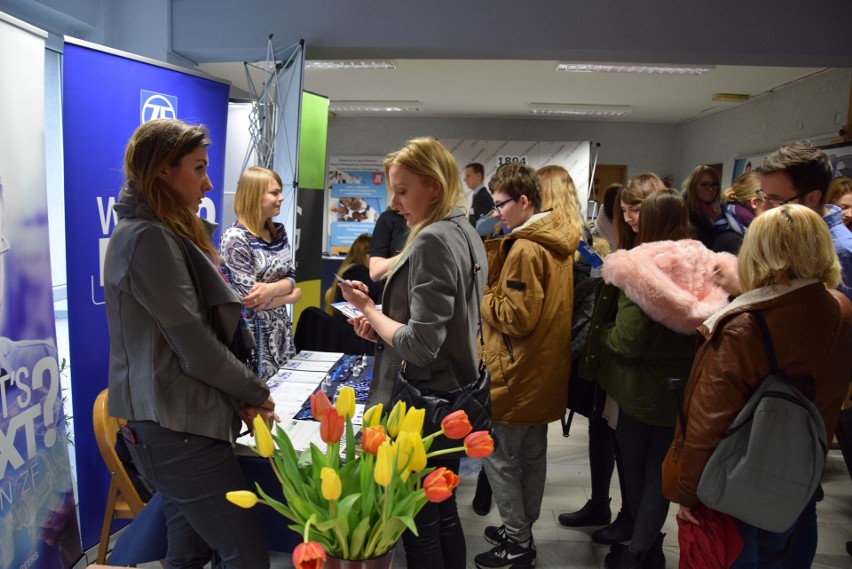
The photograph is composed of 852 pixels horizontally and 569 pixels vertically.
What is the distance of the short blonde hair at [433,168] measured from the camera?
4.57ft

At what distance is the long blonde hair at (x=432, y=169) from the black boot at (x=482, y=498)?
5.16 ft

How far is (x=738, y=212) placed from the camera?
262 cm

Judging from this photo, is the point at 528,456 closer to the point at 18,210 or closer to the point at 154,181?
the point at 154,181

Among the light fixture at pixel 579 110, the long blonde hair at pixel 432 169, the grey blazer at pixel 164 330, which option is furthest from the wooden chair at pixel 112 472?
the light fixture at pixel 579 110

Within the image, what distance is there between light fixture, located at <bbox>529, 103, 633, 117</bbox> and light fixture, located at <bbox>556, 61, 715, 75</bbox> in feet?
6.28

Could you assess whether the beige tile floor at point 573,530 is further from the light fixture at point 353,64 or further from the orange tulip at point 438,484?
the light fixture at point 353,64

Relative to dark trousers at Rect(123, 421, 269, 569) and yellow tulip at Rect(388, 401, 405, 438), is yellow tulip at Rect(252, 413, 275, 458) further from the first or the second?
dark trousers at Rect(123, 421, 269, 569)

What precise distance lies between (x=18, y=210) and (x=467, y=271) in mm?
1339

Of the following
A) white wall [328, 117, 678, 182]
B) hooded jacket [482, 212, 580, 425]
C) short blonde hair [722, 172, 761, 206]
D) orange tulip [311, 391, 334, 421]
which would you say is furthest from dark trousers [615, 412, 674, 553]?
white wall [328, 117, 678, 182]

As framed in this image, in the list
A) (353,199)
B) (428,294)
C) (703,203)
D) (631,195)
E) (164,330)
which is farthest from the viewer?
(353,199)

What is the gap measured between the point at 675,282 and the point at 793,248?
47 cm

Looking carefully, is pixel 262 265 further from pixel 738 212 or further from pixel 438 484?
pixel 738 212

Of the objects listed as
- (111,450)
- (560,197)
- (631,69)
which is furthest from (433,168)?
(631,69)

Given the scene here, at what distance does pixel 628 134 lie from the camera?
331 inches
